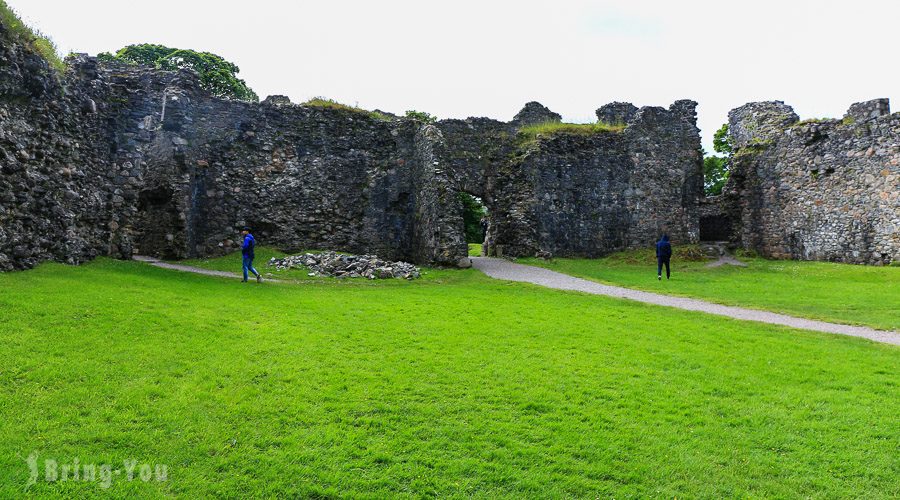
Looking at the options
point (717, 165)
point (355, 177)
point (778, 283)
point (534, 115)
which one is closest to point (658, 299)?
point (778, 283)

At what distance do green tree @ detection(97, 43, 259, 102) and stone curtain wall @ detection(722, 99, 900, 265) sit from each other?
35968 millimetres

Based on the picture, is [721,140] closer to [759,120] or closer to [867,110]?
[759,120]

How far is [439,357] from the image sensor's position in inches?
317

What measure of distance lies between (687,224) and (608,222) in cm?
423

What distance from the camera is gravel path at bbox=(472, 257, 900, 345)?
1078 cm

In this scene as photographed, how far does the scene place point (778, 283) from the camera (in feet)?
56.5

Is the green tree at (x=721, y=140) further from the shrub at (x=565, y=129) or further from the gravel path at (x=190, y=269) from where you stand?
the gravel path at (x=190, y=269)

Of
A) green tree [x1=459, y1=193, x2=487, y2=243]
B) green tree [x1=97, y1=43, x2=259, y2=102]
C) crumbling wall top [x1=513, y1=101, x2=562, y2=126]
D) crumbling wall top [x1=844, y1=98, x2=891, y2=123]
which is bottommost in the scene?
green tree [x1=459, y1=193, x2=487, y2=243]

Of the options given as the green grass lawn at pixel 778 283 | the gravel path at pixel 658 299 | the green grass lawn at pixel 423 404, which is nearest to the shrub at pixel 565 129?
the green grass lawn at pixel 778 283

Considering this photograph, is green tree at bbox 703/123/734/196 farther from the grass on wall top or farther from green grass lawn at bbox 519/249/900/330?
the grass on wall top

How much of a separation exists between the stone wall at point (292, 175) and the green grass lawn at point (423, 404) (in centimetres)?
337

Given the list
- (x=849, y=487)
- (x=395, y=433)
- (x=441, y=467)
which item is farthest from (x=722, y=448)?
(x=395, y=433)

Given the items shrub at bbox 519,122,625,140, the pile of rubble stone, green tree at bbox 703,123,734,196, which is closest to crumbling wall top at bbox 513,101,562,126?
shrub at bbox 519,122,625,140

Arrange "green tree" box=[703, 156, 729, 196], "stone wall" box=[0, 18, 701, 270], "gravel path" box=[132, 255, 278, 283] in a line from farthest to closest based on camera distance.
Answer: "green tree" box=[703, 156, 729, 196] → "gravel path" box=[132, 255, 278, 283] → "stone wall" box=[0, 18, 701, 270]
